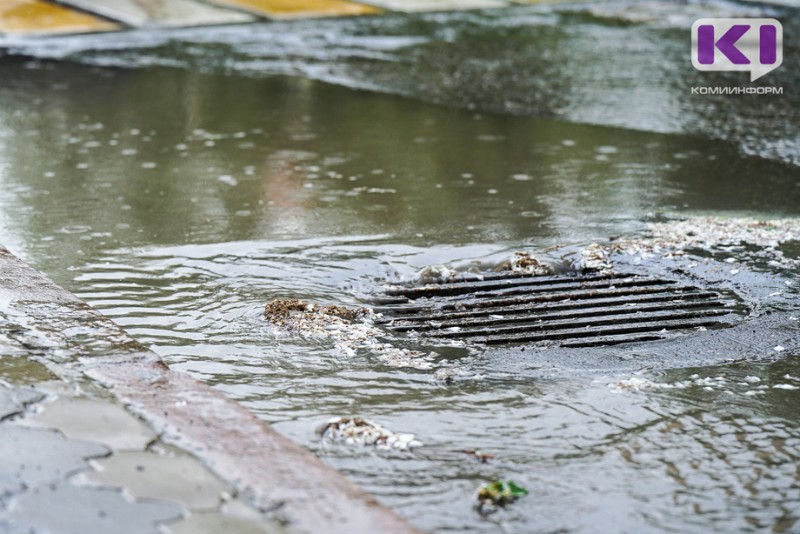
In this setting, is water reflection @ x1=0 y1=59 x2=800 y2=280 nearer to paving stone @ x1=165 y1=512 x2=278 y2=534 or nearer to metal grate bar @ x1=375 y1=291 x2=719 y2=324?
metal grate bar @ x1=375 y1=291 x2=719 y2=324

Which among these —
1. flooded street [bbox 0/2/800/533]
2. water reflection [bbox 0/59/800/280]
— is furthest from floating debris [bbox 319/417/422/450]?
water reflection [bbox 0/59/800/280]

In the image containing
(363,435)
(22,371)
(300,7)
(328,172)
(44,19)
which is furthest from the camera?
(300,7)

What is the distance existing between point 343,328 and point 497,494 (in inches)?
56.5

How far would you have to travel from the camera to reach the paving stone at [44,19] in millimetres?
12168

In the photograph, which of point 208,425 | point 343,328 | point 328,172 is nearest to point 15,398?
point 208,425

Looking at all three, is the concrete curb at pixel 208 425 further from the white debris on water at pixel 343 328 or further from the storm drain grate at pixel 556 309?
the storm drain grate at pixel 556 309

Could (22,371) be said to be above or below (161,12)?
below

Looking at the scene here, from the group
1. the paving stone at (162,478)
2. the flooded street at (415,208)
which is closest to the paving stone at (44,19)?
the flooded street at (415,208)

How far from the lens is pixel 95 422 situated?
3.11 m

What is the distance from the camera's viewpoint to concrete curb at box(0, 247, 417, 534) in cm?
267

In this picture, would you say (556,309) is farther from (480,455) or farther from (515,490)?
(515,490)

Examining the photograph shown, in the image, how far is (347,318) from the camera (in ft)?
14.0

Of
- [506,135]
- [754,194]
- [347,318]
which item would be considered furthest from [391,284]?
[506,135]

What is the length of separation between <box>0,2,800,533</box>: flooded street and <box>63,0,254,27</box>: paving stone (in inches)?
22.5
